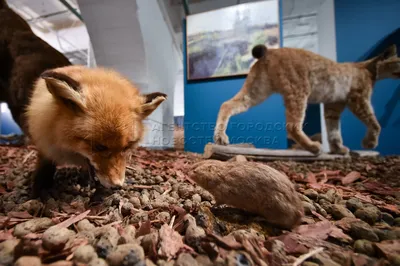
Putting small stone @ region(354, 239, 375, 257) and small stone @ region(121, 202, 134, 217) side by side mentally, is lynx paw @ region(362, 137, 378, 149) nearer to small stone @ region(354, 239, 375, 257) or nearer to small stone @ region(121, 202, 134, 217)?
small stone @ region(354, 239, 375, 257)

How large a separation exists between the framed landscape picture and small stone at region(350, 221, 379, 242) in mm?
4582

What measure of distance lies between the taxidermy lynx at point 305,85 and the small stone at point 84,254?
8.54 ft

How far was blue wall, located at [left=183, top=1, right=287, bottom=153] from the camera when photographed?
16.0ft

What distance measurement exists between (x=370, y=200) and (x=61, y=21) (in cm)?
740

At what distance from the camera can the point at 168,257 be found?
75cm

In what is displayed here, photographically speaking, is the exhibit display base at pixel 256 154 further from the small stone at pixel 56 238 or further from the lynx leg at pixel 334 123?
the small stone at pixel 56 238

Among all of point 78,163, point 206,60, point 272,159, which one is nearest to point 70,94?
point 78,163

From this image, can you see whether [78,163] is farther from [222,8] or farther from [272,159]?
[222,8]

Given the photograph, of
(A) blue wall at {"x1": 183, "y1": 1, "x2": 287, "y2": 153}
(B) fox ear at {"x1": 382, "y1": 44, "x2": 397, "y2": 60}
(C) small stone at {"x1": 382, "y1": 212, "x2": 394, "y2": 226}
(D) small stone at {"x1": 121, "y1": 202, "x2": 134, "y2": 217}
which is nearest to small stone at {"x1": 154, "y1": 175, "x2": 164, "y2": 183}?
(D) small stone at {"x1": 121, "y1": 202, "x2": 134, "y2": 217}

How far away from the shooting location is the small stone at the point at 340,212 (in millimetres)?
1139

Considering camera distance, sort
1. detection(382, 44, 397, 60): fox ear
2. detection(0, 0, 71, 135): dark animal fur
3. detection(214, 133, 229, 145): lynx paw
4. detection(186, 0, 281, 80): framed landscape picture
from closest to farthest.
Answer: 1. detection(0, 0, 71, 135): dark animal fur
2. detection(214, 133, 229, 145): lynx paw
3. detection(382, 44, 397, 60): fox ear
4. detection(186, 0, 281, 80): framed landscape picture

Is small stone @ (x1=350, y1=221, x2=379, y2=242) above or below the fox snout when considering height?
below

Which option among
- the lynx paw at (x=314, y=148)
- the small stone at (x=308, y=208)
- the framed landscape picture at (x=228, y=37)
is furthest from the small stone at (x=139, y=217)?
the framed landscape picture at (x=228, y=37)

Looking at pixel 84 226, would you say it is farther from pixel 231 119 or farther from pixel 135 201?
pixel 231 119
